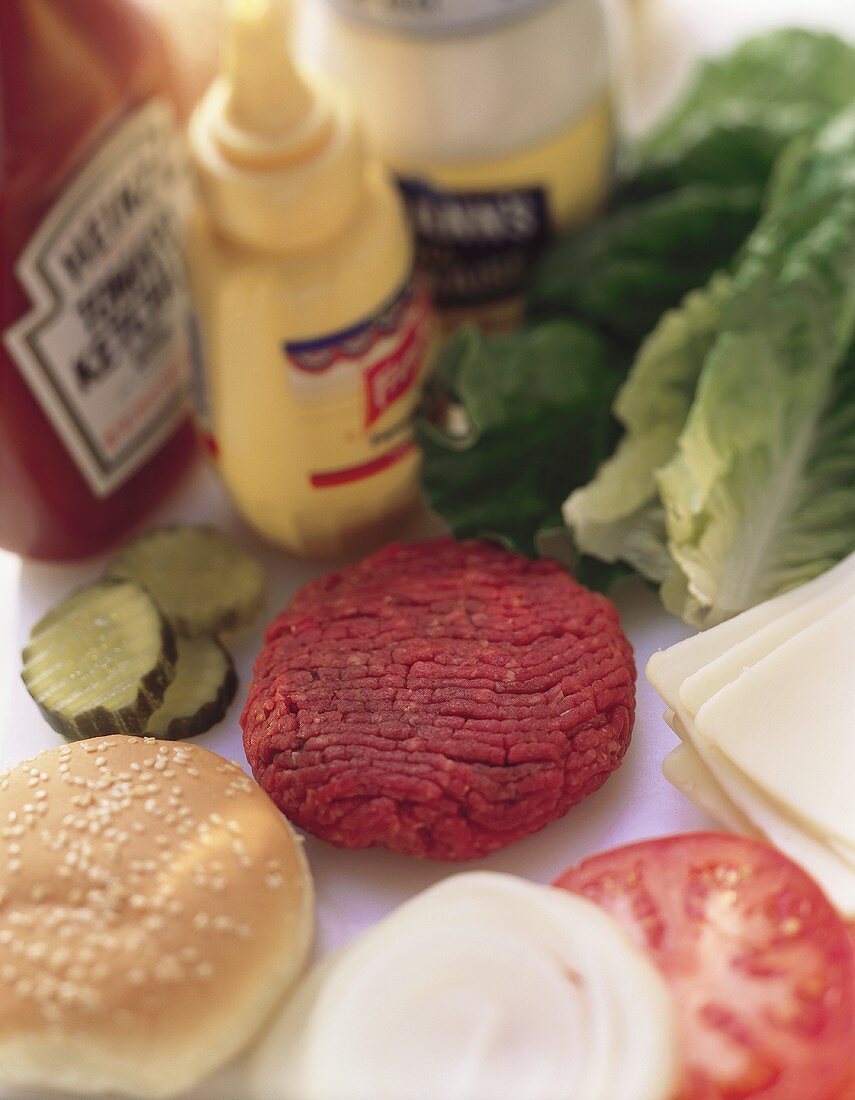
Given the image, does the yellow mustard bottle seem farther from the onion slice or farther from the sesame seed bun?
the onion slice

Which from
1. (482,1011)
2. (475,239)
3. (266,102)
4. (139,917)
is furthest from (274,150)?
(482,1011)

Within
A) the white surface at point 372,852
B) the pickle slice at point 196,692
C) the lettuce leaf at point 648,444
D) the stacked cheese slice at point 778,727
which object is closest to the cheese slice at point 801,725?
the stacked cheese slice at point 778,727

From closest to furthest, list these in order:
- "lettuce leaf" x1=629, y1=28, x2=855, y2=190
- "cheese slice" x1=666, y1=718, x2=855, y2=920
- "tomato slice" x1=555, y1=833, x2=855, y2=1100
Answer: "tomato slice" x1=555, y1=833, x2=855, y2=1100, "cheese slice" x1=666, y1=718, x2=855, y2=920, "lettuce leaf" x1=629, y1=28, x2=855, y2=190

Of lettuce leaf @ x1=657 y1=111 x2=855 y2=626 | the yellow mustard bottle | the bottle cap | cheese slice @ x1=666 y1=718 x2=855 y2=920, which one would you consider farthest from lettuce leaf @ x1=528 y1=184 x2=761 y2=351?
cheese slice @ x1=666 y1=718 x2=855 y2=920

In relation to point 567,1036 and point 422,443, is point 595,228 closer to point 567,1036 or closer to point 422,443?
point 422,443

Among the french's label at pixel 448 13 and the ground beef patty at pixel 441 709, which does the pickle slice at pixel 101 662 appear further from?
the french's label at pixel 448 13

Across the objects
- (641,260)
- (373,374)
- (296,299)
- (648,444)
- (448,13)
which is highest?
(448,13)

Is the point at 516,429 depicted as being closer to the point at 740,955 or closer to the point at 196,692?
the point at 196,692
